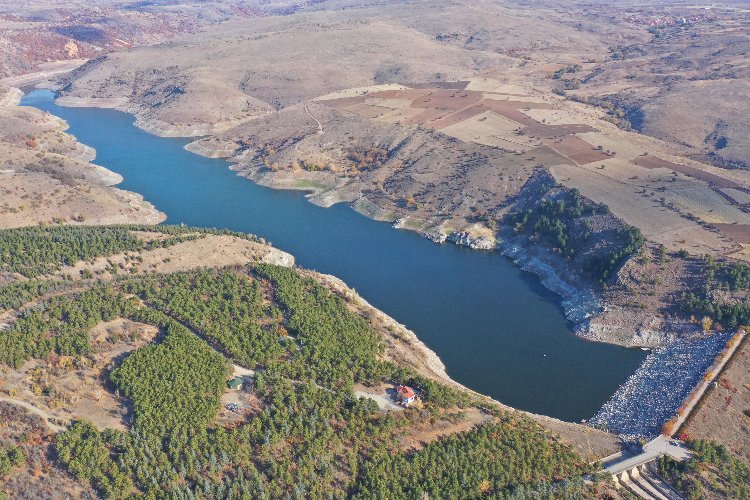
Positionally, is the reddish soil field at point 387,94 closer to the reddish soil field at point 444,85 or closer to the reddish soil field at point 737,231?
the reddish soil field at point 444,85

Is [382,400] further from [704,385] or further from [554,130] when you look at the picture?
[554,130]

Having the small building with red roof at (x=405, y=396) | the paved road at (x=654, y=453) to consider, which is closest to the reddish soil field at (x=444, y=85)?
the small building with red roof at (x=405, y=396)

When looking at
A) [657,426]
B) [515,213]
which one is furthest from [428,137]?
[657,426]

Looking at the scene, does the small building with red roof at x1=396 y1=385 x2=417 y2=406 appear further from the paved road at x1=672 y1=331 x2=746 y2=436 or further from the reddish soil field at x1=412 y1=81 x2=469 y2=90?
the reddish soil field at x1=412 y1=81 x2=469 y2=90

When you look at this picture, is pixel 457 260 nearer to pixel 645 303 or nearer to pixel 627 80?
pixel 645 303

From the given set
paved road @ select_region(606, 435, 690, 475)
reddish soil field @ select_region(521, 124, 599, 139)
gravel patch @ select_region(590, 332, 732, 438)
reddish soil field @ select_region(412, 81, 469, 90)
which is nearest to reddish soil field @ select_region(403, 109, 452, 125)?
reddish soil field @ select_region(521, 124, 599, 139)
